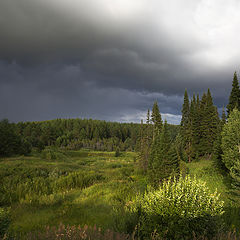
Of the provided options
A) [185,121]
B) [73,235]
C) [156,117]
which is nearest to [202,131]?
[185,121]

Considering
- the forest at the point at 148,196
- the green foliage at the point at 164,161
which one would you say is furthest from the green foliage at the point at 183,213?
the green foliage at the point at 164,161

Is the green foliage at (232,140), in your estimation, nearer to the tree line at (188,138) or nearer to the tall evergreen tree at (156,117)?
the tree line at (188,138)

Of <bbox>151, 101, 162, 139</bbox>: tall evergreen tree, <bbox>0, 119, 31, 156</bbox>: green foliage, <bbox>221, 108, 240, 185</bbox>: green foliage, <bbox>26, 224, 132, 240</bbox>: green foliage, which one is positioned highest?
<bbox>151, 101, 162, 139</bbox>: tall evergreen tree

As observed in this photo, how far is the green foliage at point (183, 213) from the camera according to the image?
419cm

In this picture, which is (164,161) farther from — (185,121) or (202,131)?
(185,121)

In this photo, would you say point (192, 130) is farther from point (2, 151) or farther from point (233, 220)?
point (2, 151)

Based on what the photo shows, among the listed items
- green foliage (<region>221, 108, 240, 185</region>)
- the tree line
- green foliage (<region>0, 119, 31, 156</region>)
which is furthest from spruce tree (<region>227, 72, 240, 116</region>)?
green foliage (<region>0, 119, 31, 156</region>)

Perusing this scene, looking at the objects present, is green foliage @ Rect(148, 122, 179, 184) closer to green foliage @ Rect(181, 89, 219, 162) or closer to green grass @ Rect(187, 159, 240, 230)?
green grass @ Rect(187, 159, 240, 230)

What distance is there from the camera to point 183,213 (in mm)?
4254

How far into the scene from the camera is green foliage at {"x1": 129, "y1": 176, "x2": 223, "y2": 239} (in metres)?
4.19

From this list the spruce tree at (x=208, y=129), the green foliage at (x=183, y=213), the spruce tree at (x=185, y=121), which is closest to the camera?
the green foliage at (x=183, y=213)

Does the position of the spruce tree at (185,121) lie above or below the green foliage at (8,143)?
above

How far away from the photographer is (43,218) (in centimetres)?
959

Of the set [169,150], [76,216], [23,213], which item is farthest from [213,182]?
[23,213]
